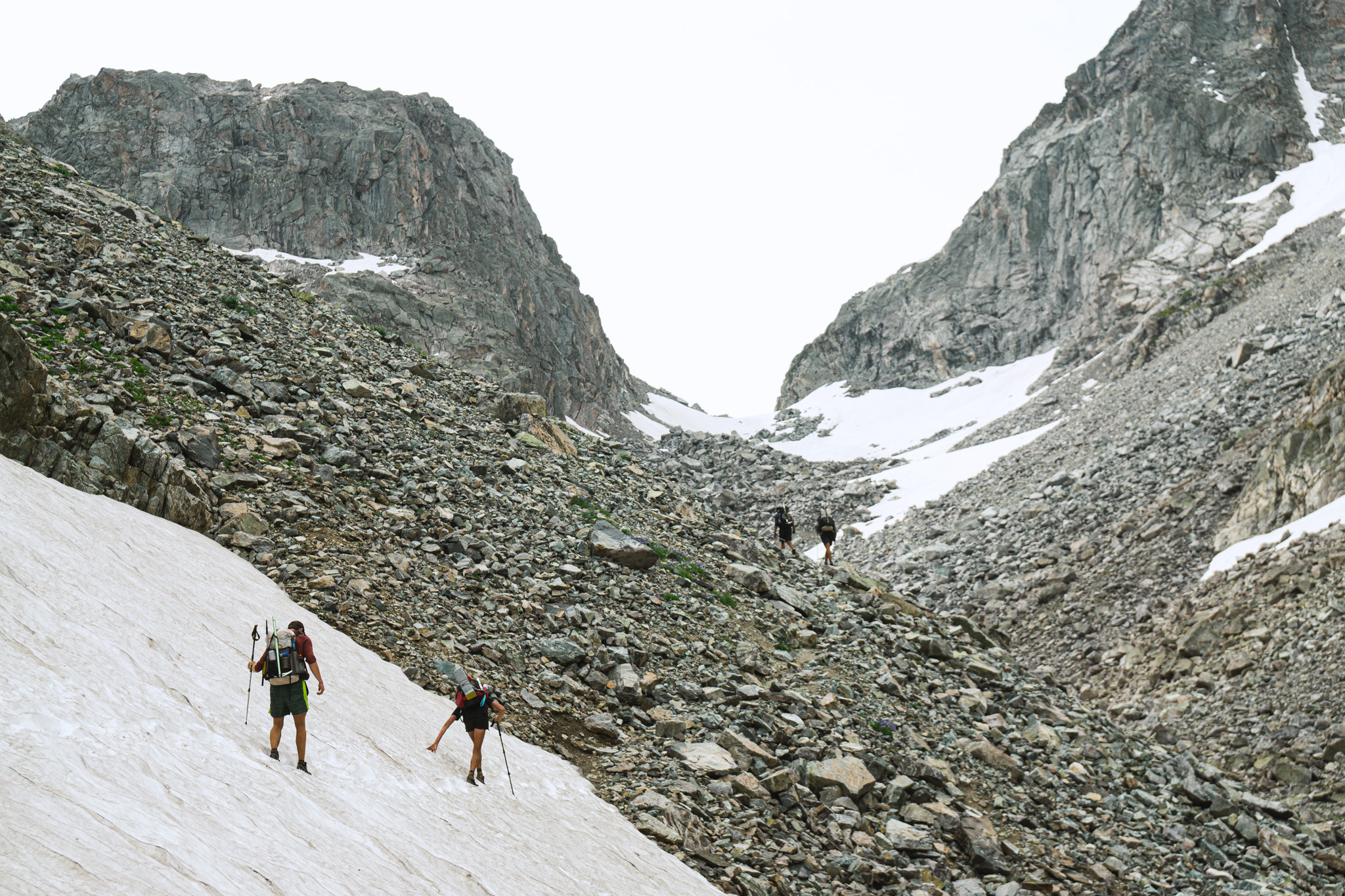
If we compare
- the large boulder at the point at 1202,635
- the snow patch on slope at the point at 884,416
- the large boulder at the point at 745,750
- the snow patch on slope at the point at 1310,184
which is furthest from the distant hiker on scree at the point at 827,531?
the snow patch on slope at the point at 1310,184

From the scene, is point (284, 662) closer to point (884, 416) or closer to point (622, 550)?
point (622, 550)

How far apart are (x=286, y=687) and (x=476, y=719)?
9.39ft

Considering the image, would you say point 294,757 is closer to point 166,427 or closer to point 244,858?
point 244,858

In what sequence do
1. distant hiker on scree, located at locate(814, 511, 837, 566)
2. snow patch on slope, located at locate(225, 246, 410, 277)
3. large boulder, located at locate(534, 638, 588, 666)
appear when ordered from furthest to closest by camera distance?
snow patch on slope, located at locate(225, 246, 410, 277) < distant hiker on scree, located at locate(814, 511, 837, 566) < large boulder, located at locate(534, 638, 588, 666)

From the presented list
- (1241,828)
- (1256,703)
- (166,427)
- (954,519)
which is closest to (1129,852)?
(1241,828)

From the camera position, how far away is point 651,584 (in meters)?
18.4

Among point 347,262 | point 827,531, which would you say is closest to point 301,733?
point 827,531

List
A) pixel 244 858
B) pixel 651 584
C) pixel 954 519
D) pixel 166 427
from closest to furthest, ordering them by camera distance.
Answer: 1. pixel 244 858
2. pixel 166 427
3. pixel 651 584
4. pixel 954 519

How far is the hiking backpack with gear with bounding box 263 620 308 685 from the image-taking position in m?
8.91

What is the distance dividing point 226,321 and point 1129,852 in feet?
79.7

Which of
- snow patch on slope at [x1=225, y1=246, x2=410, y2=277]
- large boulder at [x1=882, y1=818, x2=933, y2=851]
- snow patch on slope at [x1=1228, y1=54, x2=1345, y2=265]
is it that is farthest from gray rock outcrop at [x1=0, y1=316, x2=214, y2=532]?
snow patch on slope at [x1=1228, y1=54, x2=1345, y2=265]

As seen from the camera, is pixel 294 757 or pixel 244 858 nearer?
pixel 244 858

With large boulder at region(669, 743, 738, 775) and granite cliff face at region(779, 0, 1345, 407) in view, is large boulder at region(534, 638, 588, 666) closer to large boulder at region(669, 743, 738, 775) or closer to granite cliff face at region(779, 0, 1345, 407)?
large boulder at region(669, 743, 738, 775)

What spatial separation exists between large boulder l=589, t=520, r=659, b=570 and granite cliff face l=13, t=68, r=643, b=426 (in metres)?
51.3
